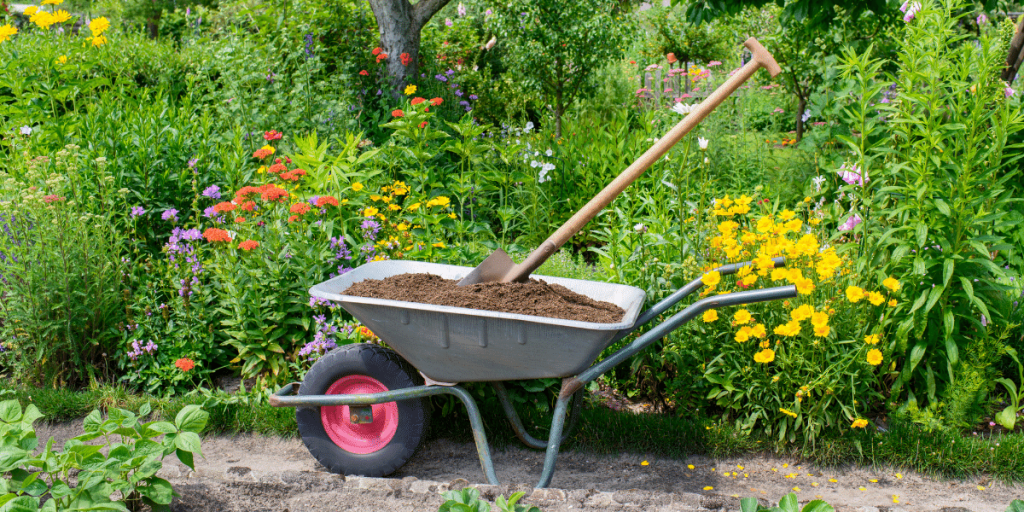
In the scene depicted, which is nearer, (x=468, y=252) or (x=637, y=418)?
(x=637, y=418)

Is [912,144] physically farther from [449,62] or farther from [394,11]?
[449,62]

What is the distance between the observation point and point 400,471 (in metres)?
2.42

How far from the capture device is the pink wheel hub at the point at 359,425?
235 cm

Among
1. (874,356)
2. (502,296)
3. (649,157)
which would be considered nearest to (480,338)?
(502,296)

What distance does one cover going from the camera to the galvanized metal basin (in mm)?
1941

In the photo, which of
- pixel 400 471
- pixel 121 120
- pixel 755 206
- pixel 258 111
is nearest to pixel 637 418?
pixel 400 471

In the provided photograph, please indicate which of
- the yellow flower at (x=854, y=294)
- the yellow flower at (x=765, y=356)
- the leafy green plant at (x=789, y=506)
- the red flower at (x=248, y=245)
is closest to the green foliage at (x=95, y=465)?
the red flower at (x=248, y=245)

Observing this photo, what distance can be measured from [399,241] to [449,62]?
3.68 m

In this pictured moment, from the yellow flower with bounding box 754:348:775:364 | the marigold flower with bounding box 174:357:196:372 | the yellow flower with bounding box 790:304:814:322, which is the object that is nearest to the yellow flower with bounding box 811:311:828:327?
the yellow flower with bounding box 790:304:814:322

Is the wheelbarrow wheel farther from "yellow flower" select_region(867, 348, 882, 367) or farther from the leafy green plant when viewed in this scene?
"yellow flower" select_region(867, 348, 882, 367)

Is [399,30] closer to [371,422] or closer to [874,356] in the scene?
[371,422]

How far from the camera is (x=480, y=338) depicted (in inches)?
79.4

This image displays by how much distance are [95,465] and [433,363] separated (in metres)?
0.93

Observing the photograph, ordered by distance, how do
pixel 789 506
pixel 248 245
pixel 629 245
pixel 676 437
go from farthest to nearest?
1. pixel 629 245
2. pixel 248 245
3. pixel 676 437
4. pixel 789 506
